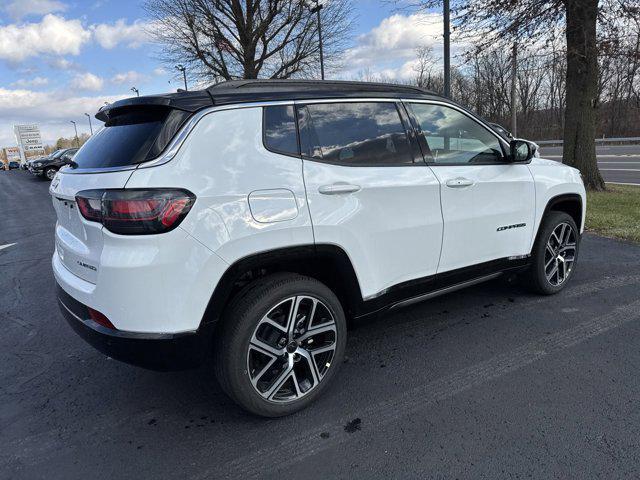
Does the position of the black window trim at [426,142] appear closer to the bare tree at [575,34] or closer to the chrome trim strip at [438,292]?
the chrome trim strip at [438,292]

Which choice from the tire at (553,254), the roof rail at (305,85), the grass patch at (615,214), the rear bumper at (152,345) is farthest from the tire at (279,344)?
the grass patch at (615,214)

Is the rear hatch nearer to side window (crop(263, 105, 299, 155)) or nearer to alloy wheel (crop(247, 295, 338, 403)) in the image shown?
side window (crop(263, 105, 299, 155))

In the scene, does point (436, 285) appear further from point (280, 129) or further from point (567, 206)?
point (567, 206)

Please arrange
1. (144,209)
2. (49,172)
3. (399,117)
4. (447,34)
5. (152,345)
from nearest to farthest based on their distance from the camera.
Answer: (144,209) → (152,345) → (399,117) → (447,34) → (49,172)

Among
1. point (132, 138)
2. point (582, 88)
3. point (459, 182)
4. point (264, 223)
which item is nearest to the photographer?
point (264, 223)

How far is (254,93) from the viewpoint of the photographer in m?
2.61

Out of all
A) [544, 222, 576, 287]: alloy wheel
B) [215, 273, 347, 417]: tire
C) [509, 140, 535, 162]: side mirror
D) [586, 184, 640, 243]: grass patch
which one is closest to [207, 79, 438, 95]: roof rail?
[509, 140, 535, 162]: side mirror

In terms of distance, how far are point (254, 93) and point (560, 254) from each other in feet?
10.8

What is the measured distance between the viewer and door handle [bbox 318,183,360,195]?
2645mm

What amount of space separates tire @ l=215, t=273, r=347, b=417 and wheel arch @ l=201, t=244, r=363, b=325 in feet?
0.32

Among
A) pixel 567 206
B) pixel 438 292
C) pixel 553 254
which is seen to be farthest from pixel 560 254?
pixel 438 292

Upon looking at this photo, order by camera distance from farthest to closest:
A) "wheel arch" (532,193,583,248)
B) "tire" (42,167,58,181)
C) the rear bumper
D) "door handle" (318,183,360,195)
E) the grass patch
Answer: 1. "tire" (42,167,58,181)
2. the grass patch
3. "wheel arch" (532,193,583,248)
4. "door handle" (318,183,360,195)
5. the rear bumper

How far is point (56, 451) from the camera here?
247 cm

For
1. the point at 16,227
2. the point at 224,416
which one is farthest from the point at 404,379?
the point at 16,227
